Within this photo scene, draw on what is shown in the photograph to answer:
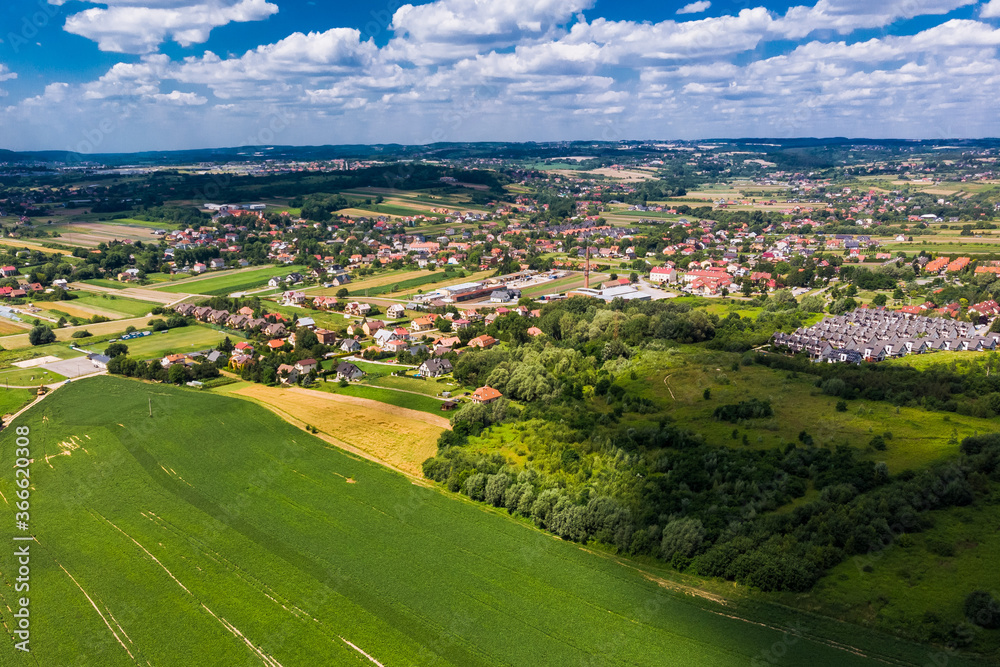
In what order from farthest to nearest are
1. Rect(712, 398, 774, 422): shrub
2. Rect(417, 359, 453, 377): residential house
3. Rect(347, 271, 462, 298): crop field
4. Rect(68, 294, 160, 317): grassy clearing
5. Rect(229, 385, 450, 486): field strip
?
Rect(347, 271, 462, 298): crop field
Rect(68, 294, 160, 317): grassy clearing
Rect(417, 359, 453, 377): residential house
Rect(712, 398, 774, 422): shrub
Rect(229, 385, 450, 486): field strip

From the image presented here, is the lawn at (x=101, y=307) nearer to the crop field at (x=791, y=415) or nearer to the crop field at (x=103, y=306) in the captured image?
the crop field at (x=103, y=306)

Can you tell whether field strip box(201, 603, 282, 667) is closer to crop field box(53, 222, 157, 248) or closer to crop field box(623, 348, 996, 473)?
crop field box(623, 348, 996, 473)

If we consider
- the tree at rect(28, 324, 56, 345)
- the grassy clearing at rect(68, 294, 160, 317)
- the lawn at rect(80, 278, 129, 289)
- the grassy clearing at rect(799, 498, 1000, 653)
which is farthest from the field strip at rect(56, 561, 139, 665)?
the lawn at rect(80, 278, 129, 289)

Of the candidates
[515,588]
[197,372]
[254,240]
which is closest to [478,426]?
[515,588]

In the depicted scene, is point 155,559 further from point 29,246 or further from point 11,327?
point 29,246

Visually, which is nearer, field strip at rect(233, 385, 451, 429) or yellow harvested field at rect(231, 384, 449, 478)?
yellow harvested field at rect(231, 384, 449, 478)

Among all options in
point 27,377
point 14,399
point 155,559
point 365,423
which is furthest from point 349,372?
point 155,559

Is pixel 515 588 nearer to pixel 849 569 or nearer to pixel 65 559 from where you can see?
pixel 849 569
